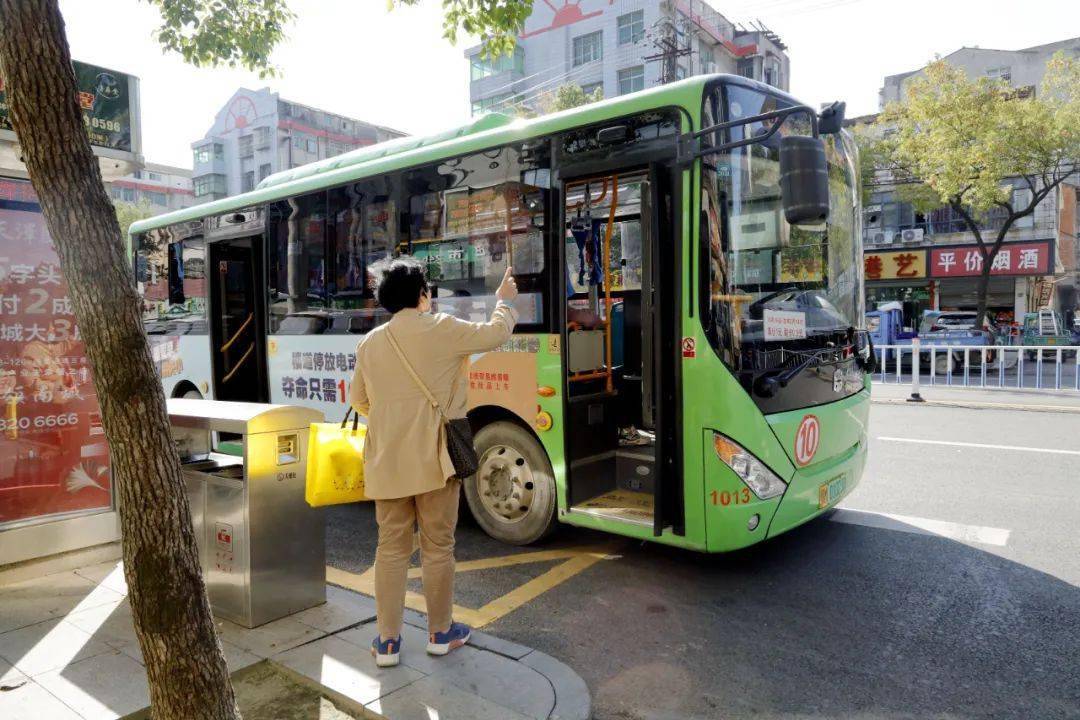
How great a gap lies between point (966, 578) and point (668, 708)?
8.28ft

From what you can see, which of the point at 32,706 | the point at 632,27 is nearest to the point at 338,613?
the point at 32,706

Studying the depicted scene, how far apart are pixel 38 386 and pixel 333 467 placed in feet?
8.36

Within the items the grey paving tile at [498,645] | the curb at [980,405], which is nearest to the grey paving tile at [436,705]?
the grey paving tile at [498,645]

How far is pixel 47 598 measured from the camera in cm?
445

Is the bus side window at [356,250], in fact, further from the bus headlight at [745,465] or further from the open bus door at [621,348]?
the bus headlight at [745,465]

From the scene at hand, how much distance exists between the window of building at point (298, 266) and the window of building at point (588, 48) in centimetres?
3742

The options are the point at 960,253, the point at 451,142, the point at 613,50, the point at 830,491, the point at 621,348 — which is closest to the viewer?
the point at 830,491

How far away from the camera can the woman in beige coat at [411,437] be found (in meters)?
3.53

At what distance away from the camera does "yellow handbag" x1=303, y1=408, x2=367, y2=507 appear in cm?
372

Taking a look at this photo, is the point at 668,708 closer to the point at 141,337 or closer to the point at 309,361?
the point at 141,337

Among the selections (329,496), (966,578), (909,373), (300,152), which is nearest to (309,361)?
(329,496)

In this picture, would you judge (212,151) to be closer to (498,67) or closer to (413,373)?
(498,67)

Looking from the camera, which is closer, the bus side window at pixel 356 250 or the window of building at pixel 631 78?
the bus side window at pixel 356 250

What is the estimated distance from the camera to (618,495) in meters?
5.44
